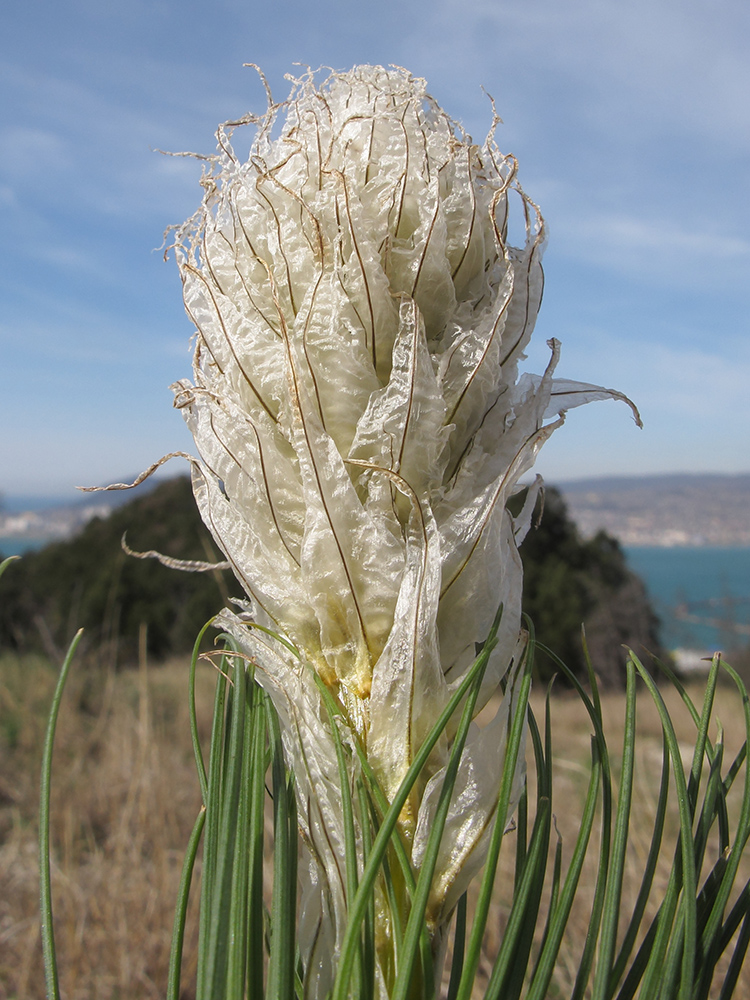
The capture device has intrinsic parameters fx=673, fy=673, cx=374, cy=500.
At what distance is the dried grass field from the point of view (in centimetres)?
197

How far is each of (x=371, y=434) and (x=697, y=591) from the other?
1859 inches

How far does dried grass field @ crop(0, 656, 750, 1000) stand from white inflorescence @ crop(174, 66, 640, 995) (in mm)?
374

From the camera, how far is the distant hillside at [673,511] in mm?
56062

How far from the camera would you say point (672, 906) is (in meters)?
0.48

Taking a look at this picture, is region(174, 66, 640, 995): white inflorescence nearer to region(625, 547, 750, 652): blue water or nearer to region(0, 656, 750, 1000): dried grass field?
region(0, 656, 750, 1000): dried grass field

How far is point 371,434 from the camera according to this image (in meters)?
0.53

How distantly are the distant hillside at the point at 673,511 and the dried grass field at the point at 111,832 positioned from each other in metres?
47.4

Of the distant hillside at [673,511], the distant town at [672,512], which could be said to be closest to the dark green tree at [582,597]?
the distant town at [672,512]

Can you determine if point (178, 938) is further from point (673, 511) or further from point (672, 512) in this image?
point (673, 511)

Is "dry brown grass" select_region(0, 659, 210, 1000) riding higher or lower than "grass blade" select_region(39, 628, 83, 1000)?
lower

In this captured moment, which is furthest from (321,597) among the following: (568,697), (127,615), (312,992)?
(127,615)

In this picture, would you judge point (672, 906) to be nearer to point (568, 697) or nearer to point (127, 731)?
point (127, 731)

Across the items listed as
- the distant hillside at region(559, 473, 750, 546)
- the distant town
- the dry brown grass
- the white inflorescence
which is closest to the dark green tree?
the dry brown grass

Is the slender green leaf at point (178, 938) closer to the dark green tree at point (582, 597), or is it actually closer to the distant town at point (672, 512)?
the dark green tree at point (582, 597)
